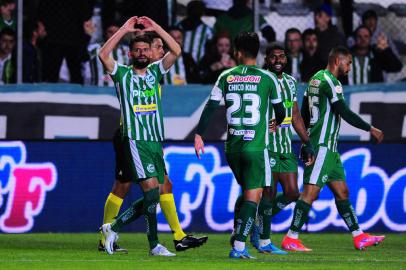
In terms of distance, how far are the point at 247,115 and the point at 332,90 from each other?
2.17 metres

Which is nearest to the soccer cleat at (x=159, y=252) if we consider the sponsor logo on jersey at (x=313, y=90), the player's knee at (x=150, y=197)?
the player's knee at (x=150, y=197)

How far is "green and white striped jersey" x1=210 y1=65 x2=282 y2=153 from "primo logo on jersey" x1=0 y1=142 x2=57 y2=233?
17.1 feet

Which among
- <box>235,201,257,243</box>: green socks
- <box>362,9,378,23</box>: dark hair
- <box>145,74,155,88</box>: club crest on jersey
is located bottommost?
<box>235,201,257,243</box>: green socks

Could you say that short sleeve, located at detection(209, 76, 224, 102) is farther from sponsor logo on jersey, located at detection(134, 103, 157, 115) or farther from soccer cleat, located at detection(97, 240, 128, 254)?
soccer cleat, located at detection(97, 240, 128, 254)

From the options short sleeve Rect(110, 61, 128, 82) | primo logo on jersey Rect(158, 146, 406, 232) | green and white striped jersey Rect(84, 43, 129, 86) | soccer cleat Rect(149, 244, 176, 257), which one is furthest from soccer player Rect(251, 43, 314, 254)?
green and white striped jersey Rect(84, 43, 129, 86)

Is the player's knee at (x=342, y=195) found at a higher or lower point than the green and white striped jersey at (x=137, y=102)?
lower

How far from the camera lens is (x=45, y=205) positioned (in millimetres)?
16000

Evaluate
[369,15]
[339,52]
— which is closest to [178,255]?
[339,52]

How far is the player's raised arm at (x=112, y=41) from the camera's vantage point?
11594mm

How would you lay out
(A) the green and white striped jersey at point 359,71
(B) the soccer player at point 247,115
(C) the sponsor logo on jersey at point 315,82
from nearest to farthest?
(B) the soccer player at point 247,115, (C) the sponsor logo on jersey at point 315,82, (A) the green and white striped jersey at point 359,71

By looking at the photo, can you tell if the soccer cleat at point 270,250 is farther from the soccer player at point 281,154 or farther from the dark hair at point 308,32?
the dark hair at point 308,32

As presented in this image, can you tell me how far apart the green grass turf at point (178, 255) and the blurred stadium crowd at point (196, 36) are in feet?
8.78

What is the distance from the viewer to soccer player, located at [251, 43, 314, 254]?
41.8ft

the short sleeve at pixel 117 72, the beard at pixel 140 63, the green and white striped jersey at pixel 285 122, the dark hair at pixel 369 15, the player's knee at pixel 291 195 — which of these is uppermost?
the dark hair at pixel 369 15
